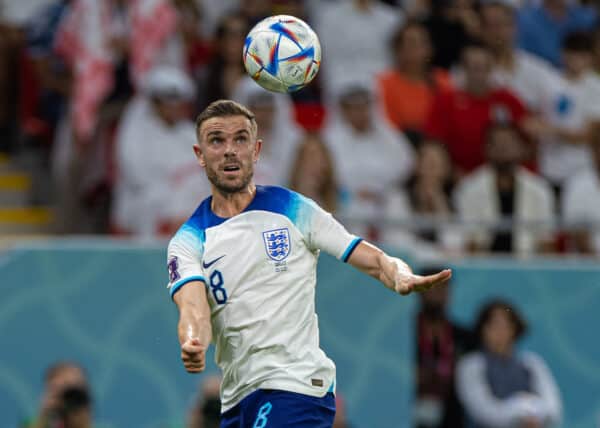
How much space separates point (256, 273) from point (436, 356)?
568cm

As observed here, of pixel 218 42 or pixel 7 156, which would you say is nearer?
pixel 218 42

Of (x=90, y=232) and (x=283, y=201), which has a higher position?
(x=283, y=201)

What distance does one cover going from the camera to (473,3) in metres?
13.9

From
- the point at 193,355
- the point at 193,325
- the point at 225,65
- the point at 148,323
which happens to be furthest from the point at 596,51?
the point at 193,355

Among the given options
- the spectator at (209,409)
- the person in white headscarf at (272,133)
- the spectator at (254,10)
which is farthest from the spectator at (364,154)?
the spectator at (209,409)

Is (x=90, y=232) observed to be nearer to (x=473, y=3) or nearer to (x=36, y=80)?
(x=36, y=80)

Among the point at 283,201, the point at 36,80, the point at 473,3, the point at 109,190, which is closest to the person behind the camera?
the point at 283,201

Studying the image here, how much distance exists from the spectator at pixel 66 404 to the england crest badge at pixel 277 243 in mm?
3923

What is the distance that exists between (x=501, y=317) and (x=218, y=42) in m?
3.68

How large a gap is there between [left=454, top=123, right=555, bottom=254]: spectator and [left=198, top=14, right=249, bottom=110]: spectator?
2323 millimetres

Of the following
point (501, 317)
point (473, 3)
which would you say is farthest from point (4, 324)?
point (473, 3)

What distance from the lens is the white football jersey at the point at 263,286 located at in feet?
19.2

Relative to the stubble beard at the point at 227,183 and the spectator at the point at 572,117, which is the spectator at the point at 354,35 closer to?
the spectator at the point at 572,117

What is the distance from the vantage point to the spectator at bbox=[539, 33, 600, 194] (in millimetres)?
12789
